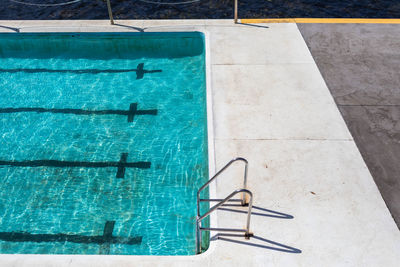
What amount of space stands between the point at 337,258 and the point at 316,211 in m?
0.87

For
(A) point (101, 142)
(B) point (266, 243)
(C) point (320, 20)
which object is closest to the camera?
(B) point (266, 243)

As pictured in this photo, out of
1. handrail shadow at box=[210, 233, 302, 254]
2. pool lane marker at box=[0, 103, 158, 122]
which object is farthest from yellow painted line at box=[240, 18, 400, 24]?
handrail shadow at box=[210, 233, 302, 254]

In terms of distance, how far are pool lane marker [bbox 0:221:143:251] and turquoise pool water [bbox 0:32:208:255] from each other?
0.7 inches

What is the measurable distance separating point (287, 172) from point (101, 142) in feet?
13.4

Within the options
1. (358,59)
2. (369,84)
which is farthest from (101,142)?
(358,59)

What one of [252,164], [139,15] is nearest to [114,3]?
[139,15]

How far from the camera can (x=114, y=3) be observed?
13.5 m

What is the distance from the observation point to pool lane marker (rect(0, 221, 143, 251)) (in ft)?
21.3

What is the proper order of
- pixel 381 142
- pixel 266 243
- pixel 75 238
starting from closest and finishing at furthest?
1. pixel 266 243
2. pixel 75 238
3. pixel 381 142

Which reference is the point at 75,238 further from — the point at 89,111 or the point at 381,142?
the point at 381,142

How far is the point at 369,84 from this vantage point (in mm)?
8898

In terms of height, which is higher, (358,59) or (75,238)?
(358,59)

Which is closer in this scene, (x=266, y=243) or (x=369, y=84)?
(x=266, y=243)

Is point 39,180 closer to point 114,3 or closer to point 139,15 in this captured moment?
point 139,15
